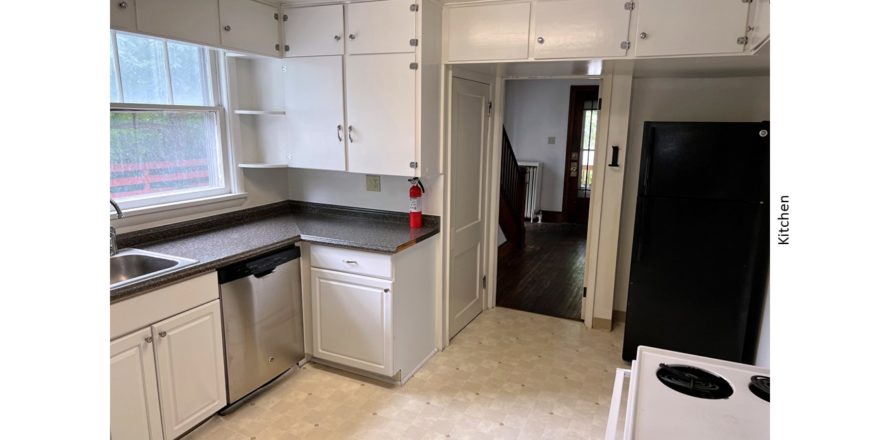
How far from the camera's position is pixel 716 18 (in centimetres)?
230

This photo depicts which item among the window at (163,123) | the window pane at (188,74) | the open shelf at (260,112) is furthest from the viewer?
the open shelf at (260,112)

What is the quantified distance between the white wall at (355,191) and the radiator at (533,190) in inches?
170

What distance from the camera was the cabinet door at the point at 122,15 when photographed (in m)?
2.13

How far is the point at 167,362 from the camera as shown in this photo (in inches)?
84.0

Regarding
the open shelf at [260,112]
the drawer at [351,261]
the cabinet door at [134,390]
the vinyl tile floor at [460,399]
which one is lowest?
the vinyl tile floor at [460,399]

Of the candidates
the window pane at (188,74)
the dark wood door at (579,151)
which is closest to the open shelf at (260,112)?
the window pane at (188,74)

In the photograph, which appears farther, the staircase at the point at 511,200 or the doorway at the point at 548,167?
the doorway at the point at 548,167

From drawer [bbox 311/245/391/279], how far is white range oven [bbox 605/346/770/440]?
4.94 feet

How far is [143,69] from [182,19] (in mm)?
404

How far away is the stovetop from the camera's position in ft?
3.56

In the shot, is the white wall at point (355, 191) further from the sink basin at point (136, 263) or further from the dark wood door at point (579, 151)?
the dark wood door at point (579, 151)

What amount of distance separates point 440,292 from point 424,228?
1.50 ft

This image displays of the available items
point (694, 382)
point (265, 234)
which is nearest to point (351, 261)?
point (265, 234)
